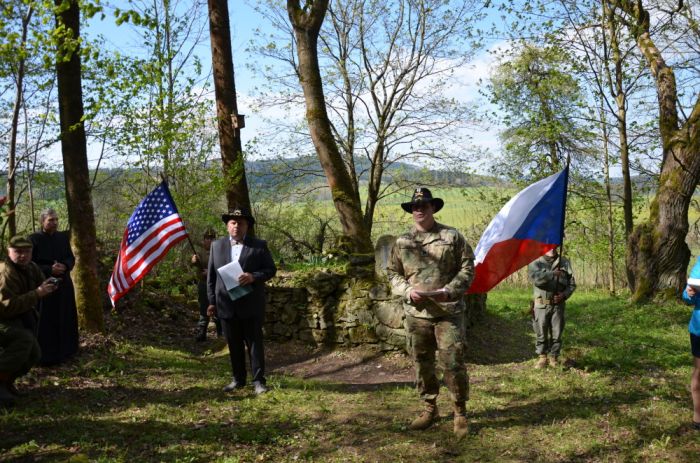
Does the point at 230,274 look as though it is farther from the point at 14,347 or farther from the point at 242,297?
the point at 14,347

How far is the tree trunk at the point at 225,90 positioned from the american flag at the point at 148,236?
2861 mm

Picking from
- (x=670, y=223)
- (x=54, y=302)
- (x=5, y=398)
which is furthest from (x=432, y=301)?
(x=670, y=223)

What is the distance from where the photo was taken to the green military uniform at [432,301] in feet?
15.9

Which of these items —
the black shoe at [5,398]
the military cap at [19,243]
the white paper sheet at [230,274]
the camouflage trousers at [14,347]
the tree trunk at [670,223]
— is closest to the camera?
the camouflage trousers at [14,347]

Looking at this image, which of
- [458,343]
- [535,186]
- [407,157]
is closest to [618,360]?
[535,186]

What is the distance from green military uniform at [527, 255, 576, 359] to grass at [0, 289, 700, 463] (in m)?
0.39

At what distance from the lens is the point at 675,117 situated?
43.0ft

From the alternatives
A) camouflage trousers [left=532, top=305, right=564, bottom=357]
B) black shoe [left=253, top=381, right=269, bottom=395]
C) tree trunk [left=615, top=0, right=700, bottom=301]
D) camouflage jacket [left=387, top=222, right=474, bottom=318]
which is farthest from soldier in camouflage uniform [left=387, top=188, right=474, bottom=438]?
tree trunk [left=615, top=0, right=700, bottom=301]

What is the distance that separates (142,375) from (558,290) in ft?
18.5

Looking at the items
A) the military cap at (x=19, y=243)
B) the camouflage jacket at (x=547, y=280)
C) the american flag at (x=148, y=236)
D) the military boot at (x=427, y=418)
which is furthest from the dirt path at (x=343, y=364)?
the military cap at (x=19, y=243)

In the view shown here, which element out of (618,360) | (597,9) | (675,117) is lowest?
(618,360)

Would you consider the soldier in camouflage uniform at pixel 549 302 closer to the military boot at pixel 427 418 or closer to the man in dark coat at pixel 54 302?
the military boot at pixel 427 418

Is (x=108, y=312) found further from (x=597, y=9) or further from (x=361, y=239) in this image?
(x=597, y=9)

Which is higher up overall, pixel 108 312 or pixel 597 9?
pixel 597 9
